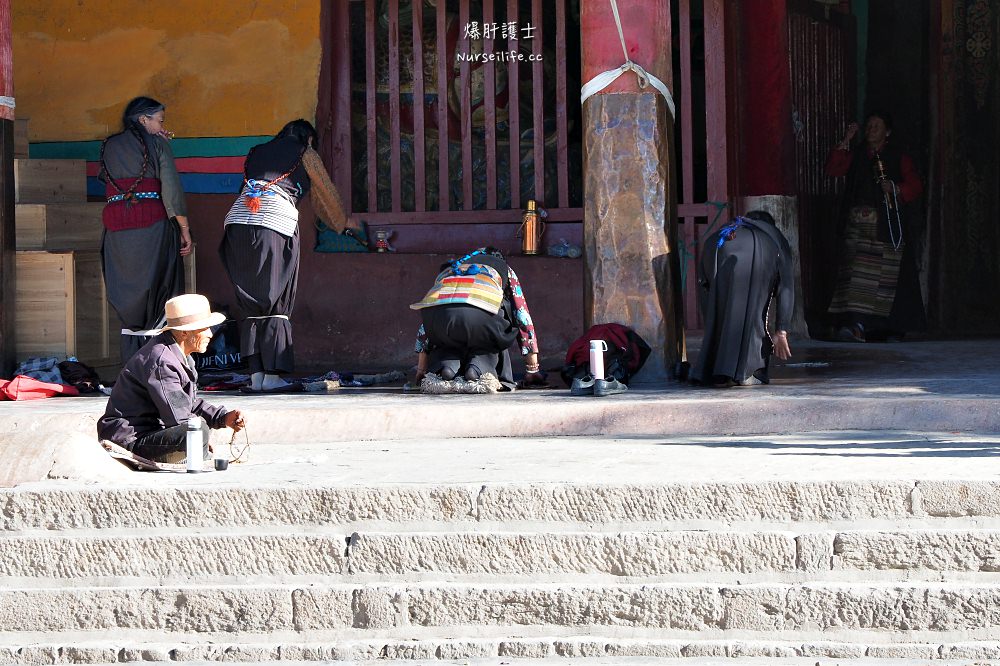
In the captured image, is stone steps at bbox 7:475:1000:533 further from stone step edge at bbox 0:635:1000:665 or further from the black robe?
the black robe

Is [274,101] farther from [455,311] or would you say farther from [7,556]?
[7,556]

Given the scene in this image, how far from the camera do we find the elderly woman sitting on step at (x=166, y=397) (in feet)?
19.2

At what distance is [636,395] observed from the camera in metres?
7.09

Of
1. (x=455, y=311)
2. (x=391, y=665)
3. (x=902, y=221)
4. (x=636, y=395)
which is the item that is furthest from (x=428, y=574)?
(x=902, y=221)

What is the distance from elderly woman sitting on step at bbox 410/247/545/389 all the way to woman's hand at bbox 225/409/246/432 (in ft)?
6.44

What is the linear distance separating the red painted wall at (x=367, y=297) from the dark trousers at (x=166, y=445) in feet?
12.0

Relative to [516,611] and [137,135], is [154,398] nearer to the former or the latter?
[516,611]

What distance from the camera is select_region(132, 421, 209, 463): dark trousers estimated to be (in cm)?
579

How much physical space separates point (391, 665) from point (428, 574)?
16.1 inches

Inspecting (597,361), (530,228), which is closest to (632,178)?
(597,361)

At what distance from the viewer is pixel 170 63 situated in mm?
9984

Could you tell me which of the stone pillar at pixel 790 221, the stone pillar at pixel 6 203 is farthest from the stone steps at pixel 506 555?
the stone pillar at pixel 790 221

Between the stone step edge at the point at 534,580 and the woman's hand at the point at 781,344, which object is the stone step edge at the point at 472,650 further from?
the woman's hand at the point at 781,344

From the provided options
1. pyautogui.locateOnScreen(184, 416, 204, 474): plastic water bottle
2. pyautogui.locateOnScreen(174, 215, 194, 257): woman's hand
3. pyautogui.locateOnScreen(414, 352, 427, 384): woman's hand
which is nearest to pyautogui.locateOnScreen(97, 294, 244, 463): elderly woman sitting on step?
pyautogui.locateOnScreen(184, 416, 204, 474): plastic water bottle
